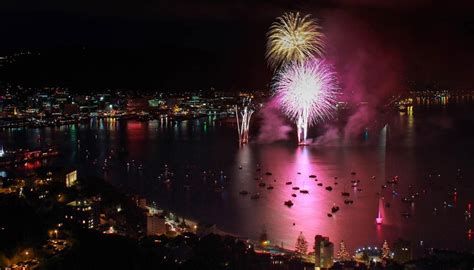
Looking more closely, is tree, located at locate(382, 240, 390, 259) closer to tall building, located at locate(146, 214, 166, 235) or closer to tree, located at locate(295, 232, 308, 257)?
tree, located at locate(295, 232, 308, 257)

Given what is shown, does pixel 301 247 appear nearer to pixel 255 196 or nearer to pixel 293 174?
pixel 255 196

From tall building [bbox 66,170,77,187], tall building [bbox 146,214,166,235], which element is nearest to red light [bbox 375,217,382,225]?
tall building [bbox 146,214,166,235]

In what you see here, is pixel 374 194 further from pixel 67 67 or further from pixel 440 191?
pixel 67 67

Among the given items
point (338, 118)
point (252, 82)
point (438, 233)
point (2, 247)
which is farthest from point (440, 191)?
point (252, 82)

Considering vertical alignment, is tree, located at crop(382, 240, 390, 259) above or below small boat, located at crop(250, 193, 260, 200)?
below

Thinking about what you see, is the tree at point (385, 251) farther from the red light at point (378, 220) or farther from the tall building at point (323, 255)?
the red light at point (378, 220)

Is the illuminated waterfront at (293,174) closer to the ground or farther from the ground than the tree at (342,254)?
farther from the ground

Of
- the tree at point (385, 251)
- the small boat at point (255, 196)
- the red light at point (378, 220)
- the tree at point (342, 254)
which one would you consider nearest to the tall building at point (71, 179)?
the small boat at point (255, 196)

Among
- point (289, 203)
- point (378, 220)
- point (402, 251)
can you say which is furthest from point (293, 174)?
point (402, 251)
